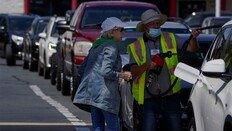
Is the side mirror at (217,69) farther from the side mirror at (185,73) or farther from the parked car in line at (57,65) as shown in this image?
the parked car in line at (57,65)

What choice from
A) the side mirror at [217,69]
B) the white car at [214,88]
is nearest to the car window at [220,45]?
the white car at [214,88]

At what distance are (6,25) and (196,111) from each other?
26.3 metres

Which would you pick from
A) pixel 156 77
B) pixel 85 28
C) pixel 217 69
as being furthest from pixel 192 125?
pixel 85 28

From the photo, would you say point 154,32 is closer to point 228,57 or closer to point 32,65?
point 228,57

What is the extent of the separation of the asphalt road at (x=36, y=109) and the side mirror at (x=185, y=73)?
453 cm

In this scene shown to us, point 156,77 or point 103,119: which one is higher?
point 156,77

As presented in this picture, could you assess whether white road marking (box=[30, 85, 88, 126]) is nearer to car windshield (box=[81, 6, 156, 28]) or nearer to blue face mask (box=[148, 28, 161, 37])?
car windshield (box=[81, 6, 156, 28])

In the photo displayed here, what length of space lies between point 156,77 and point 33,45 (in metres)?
20.5

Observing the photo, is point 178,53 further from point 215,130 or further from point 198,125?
point 215,130

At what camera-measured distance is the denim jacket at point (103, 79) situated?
1030cm

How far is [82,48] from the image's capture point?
18.9 meters

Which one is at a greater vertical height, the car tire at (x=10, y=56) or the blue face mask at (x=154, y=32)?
the blue face mask at (x=154, y=32)

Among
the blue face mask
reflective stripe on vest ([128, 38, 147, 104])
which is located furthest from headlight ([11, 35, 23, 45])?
the blue face mask

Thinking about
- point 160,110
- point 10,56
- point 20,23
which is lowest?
point 10,56
